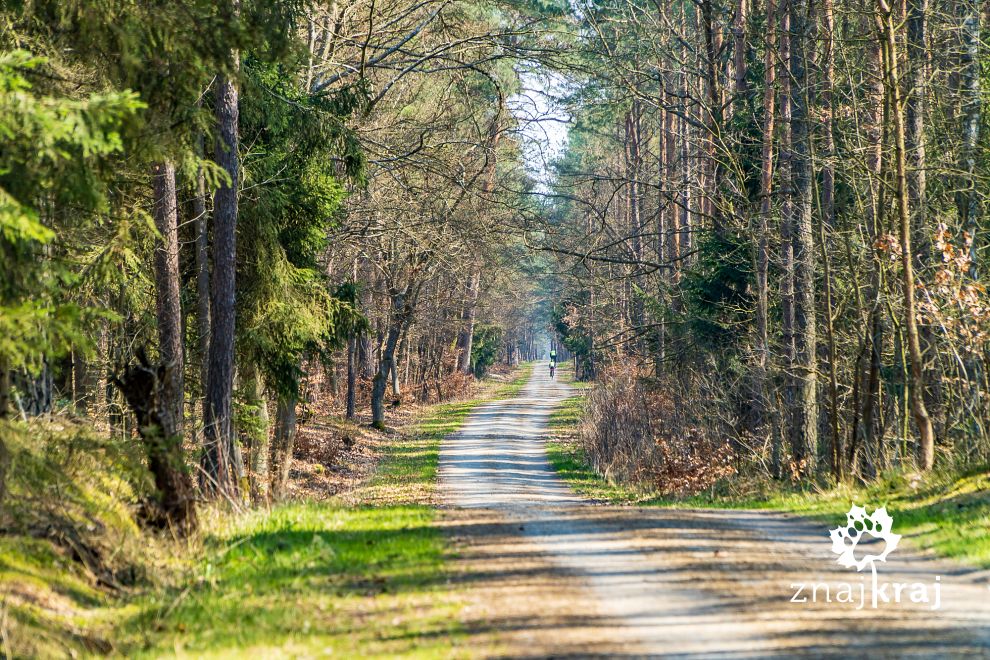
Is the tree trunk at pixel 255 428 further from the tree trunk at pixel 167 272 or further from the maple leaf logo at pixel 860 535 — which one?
the maple leaf logo at pixel 860 535

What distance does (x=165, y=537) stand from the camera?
31.7 feet

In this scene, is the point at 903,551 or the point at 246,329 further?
the point at 246,329

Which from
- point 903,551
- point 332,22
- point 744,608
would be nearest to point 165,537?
point 744,608

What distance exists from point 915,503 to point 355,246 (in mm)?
17095

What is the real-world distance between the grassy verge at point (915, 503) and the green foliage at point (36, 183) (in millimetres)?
7489

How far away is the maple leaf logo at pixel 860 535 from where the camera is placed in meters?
8.73

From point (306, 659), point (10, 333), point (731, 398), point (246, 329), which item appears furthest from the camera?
point (731, 398)

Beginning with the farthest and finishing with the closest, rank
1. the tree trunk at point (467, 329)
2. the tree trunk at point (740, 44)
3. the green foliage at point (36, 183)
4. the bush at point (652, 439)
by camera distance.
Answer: the tree trunk at point (467, 329)
the tree trunk at point (740, 44)
the bush at point (652, 439)
the green foliage at point (36, 183)

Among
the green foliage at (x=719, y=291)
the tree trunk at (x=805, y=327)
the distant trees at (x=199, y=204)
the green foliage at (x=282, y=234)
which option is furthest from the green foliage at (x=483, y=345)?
the tree trunk at (x=805, y=327)

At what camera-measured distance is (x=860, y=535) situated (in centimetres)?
978

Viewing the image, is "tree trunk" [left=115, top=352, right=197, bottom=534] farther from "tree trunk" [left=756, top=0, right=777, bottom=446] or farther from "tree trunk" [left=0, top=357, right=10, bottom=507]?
"tree trunk" [left=756, top=0, right=777, bottom=446]

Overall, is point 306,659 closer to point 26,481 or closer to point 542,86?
point 26,481

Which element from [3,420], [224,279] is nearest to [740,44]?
[224,279]

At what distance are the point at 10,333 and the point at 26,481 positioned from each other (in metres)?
1.61
